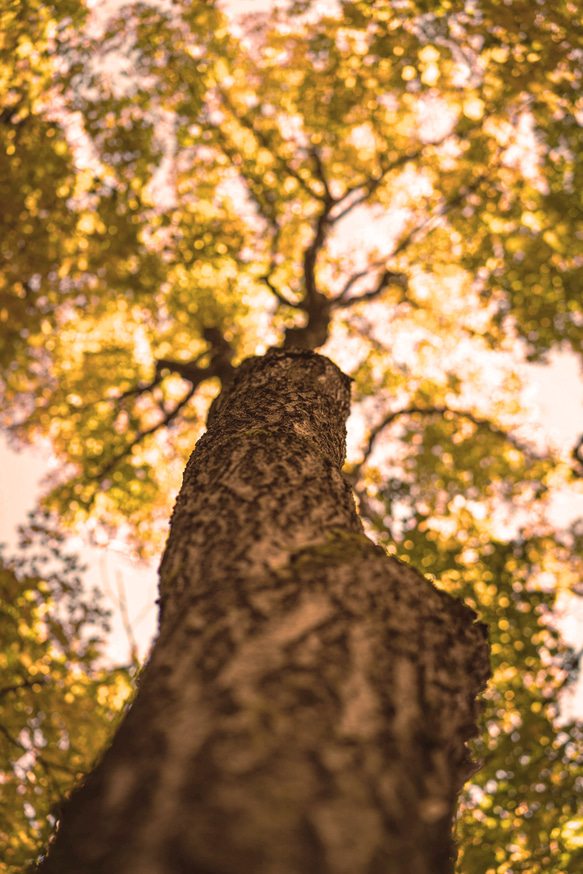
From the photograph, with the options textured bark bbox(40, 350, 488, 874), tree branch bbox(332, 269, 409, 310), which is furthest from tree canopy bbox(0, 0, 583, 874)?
textured bark bbox(40, 350, 488, 874)

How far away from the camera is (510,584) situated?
7.15 metres

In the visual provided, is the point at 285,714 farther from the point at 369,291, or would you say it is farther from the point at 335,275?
the point at 335,275

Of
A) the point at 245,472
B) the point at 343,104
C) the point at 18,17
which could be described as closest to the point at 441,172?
the point at 343,104

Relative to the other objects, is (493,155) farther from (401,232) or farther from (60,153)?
(60,153)

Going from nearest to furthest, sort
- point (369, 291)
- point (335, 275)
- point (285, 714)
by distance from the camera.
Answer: point (285, 714), point (369, 291), point (335, 275)

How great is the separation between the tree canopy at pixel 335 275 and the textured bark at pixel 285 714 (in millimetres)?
5224

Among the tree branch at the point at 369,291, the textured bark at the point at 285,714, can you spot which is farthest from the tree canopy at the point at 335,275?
the textured bark at the point at 285,714

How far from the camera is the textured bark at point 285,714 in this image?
1191 mm

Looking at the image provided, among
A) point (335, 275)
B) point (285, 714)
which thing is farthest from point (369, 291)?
point (285, 714)

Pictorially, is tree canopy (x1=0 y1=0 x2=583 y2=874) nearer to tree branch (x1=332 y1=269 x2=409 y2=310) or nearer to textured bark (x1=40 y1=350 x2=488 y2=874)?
tree branch (x1=332 y1=269 x2=409 y2=310)

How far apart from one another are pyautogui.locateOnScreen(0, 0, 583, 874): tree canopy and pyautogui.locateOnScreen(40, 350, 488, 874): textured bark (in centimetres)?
522

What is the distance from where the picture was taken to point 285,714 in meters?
1.39

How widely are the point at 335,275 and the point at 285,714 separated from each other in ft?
38.2

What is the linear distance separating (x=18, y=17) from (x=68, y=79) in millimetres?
2085
